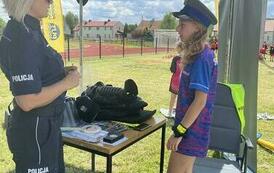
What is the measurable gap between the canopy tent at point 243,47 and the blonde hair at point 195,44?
1.43 metres

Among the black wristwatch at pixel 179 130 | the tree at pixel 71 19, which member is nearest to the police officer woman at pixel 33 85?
the black wristwatch at pixel 179 130

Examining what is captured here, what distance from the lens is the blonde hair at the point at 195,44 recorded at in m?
1.94

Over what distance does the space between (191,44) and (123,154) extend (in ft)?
7.49

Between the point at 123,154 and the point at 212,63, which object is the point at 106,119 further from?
the point at 123,154

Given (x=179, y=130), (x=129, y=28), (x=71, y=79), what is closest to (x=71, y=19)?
(x=179, y=130)

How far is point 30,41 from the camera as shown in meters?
1.36

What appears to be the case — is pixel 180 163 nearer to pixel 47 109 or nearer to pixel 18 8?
pixel 47 109

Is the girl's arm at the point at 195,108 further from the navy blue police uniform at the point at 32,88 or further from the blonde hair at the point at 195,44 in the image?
the navy blue police uniform at the point at 32,88

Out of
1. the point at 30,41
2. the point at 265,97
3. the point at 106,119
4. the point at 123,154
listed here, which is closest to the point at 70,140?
the point at 106,119

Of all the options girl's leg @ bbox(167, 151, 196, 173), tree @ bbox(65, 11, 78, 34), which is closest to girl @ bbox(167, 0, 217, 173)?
girl's leg @ bbox(167, 151, 196, 173)

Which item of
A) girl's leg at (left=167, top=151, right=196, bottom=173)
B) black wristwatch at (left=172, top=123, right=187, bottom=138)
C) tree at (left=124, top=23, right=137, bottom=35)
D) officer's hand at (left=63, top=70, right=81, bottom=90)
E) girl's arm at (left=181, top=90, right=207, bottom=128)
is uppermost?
tree at (left=124, top=23, right=137, bottom=35)

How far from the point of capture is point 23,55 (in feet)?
4.38

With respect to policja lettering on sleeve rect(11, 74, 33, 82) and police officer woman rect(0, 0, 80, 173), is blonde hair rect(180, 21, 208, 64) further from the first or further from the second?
policja lettering on sleeve rect(11, 74, 33, 82)

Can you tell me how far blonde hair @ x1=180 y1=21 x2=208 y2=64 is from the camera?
1937mm
